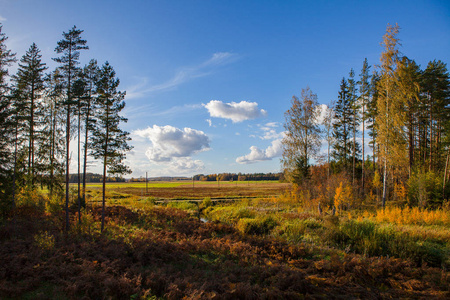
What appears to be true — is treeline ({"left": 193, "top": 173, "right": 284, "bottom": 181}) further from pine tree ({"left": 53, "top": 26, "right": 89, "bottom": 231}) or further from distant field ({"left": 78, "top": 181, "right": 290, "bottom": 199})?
pine tree ({"left": 53, "top": 26, "right": 89, "bottom": 231})

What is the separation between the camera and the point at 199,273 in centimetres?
735

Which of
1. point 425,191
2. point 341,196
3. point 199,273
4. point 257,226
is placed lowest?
point 257,226

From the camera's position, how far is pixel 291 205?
24656 millimetres

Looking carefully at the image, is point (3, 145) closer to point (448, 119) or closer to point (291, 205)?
point (291, 205)

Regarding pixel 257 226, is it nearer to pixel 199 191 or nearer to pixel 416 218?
pixel 416 218

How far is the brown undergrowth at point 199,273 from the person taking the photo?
6.07m

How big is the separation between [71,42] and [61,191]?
12.1m

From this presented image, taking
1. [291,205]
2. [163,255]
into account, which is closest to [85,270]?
[163,255]

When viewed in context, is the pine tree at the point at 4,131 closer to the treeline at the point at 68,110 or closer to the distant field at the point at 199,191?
the treeline at the point at 68,110

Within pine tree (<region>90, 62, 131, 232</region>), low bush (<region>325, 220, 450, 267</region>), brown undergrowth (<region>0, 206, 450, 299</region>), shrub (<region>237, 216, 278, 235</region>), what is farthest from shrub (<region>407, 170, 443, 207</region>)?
pine tree (<region>90, 62, 131, 232</region>)

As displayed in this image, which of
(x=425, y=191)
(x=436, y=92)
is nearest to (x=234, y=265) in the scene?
(x=425, y=191)

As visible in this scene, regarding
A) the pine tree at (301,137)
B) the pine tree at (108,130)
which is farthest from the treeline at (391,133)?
the pine tree at (108,130)

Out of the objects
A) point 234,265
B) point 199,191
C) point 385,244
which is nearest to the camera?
point 234,265

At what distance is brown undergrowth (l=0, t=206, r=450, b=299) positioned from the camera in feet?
19.9
